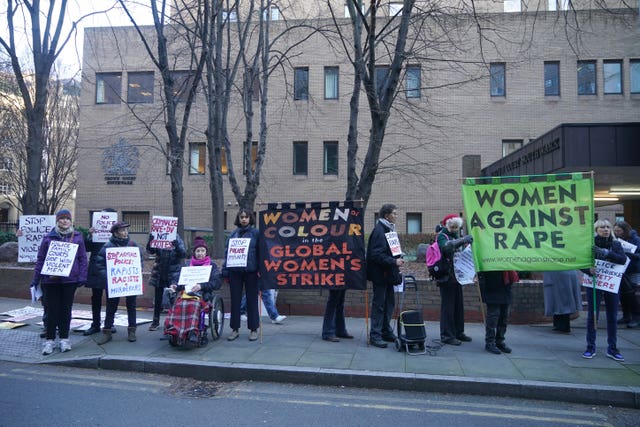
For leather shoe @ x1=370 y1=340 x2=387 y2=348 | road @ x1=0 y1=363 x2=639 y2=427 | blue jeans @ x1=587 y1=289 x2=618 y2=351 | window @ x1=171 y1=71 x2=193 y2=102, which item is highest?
window @ x1=171 y1=71 x2=193 y2=102

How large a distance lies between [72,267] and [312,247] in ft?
11.6

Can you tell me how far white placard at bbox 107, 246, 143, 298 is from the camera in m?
7.22

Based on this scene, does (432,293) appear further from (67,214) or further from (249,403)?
(67,214)

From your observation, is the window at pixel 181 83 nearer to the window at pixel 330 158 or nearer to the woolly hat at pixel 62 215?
the woolly hat at pixel 62 215

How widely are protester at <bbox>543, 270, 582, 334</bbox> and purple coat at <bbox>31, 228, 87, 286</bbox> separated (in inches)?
303

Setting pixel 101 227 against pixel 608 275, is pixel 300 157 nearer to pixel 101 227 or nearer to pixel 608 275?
pixel 101 227

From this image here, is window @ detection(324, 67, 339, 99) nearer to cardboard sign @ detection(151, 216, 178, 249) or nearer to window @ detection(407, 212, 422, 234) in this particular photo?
window @ detection(407, 212, 422, 234)

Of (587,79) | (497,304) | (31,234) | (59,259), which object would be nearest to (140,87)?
(31,234)

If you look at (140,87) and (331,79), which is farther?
(140,87)

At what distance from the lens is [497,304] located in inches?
271

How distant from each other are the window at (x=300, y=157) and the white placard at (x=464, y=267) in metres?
14.2

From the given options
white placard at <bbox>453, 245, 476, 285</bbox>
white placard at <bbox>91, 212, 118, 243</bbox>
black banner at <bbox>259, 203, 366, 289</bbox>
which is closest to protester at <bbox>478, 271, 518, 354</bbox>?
white placard at <bbox>453, 245, 476, 285</bbox>

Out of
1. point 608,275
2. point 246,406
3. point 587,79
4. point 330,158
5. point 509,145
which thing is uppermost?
point 587,79

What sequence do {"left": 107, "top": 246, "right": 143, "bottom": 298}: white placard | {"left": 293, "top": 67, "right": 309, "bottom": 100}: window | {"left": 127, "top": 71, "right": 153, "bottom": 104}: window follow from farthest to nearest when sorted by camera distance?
{"left": 127, "top": 71, "right": 153, "bottom": 104}: window < {"left": 293, "top": 67, "right": 309, "bottom": 100}: window < {"left": 107, "top": 246, "right": 143, "bottom": 298}: white placard
